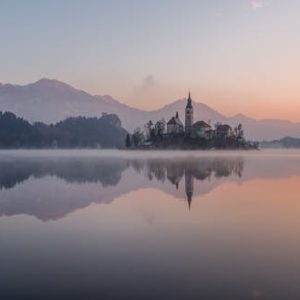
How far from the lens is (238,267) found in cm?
1340

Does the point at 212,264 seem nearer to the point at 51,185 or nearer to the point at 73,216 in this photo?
the point at 73,216

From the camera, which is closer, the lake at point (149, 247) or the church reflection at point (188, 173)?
the lake at point (149, 247)

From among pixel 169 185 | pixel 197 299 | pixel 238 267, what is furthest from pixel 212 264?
pixel 169 185

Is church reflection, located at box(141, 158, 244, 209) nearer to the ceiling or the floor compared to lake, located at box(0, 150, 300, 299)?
nearer to the ceiling

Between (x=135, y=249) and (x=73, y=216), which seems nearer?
(x=135, y=249)

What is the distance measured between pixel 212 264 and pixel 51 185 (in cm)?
2896

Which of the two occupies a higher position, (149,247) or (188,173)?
(188,173)

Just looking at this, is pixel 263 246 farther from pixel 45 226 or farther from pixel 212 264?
pixel 45 226

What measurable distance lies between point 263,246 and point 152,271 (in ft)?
17.7

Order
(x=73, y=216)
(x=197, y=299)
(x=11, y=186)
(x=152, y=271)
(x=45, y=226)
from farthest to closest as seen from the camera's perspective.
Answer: (x=11, y=186)
(x=73, y=216)
(x=45, y=226)
(x=152, y=271)
(x=197, y=299)

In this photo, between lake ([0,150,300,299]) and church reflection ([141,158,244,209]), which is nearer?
lake ([0,150,300,299])

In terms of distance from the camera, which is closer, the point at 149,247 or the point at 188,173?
the point at 149,247

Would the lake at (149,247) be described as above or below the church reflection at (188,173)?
below

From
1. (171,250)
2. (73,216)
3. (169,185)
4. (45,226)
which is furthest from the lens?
(169,185)
